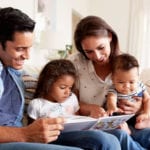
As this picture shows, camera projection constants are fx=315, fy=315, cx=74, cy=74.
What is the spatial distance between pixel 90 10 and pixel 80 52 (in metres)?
3.66

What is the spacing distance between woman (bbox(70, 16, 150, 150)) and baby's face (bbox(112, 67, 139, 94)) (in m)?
0.07

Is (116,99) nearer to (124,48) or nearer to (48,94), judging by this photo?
(48,94)

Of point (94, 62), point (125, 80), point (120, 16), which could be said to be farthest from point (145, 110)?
point (120, 16)

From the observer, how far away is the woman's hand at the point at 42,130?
3.97 ft

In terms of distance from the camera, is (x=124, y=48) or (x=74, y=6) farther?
(x=124, y=48)

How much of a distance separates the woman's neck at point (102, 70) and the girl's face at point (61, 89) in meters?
0.23

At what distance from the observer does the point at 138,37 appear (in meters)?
5.07

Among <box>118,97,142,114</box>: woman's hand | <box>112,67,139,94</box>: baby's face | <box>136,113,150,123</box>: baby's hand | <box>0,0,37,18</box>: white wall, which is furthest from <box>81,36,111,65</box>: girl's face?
<box>0,0,37,18</box>: white wall

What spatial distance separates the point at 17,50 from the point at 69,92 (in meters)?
0.39

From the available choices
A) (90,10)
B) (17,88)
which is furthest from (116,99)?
(90,10)

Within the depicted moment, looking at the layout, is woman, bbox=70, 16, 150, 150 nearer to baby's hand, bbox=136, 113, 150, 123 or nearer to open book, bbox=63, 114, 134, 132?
baby's hand, bbox=136, 113, 150, 123

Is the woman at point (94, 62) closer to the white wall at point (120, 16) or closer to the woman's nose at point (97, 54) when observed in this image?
the woman's nose at point (97, 54)

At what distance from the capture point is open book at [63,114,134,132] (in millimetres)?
1325

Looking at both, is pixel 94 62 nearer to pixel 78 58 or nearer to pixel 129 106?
pixel 78 58
